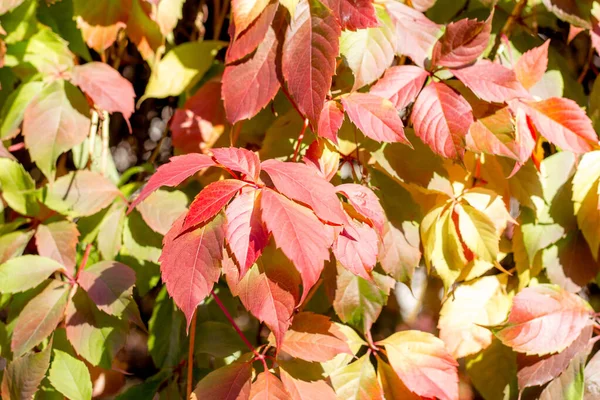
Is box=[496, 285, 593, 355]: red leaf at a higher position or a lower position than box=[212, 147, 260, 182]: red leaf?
lower

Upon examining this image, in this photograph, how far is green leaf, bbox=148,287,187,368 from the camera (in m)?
1.12

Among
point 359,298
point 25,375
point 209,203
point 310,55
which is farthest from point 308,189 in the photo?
point 25,375

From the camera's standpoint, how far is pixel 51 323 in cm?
94

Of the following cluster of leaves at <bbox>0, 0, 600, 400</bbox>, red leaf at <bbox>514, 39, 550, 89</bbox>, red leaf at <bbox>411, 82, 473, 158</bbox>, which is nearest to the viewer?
cluster of leaves at <bbox>0, 0, 600, 400</bbox>

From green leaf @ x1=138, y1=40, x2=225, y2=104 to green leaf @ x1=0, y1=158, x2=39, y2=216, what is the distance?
273mm

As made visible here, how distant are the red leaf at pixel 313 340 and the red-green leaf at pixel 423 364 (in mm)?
110

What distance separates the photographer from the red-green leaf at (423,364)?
901 mm

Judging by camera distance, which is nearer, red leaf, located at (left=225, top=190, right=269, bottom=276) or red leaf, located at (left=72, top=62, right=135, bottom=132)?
red leaf, located at (left=225, top=190, right=269, bottom=276)

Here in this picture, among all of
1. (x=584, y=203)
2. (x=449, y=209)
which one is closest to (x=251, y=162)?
(x=449, y=209)

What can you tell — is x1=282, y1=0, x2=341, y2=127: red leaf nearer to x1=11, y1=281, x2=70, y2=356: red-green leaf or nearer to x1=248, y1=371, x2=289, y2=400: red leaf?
x1=248, y1=371, x2=289, y2=400: red leaf

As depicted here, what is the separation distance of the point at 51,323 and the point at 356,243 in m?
0.52

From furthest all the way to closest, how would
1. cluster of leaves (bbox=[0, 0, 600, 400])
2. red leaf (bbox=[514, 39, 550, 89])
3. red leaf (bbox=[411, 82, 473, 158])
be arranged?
red leaf (bbox=[514, 39, 550, 89]), red leaf (bbox=[411, 82, 473, 158]), cluster of leaves (bbox=[0, 0, 600, 400])

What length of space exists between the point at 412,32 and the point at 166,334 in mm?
711

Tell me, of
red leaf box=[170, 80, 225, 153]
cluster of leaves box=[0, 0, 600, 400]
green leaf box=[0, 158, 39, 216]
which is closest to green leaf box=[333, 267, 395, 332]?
cluster of leaves box=[0, 0, 600, 400]
